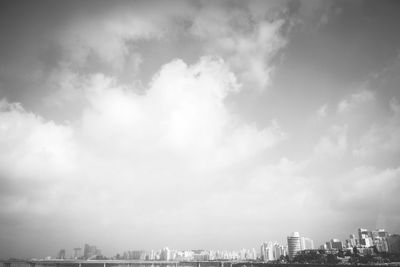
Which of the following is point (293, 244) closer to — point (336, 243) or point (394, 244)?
point (336, 243)

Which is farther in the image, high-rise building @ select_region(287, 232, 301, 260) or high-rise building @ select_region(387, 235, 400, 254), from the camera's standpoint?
high-rise building @ select_region(287, 232, 301, 260)

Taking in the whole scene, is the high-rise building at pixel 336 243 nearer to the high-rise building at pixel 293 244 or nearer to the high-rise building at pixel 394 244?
the high-rise building at pixel 293 244

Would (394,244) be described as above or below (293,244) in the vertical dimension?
above

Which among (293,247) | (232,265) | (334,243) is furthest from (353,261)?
(232,265)

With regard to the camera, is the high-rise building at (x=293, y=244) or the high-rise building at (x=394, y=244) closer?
the high-rise building at (x=394, y=244)

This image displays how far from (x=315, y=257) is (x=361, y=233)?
76504 millimetres

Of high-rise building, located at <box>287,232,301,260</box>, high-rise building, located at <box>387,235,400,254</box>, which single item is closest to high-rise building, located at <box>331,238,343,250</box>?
high-rise building, located at <box>287,232,301,260</box>

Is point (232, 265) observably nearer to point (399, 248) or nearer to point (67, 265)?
point (399, 248)

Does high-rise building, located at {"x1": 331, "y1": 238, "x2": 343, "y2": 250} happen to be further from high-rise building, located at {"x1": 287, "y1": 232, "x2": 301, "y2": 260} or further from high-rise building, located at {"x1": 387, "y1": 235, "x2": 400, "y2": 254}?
high-rise building, located at {"x1": 387, "y1": 235, "x2": 400, "y2": 254}

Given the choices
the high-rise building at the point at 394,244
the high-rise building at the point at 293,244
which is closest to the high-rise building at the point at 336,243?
the high-rise building at the point at 293,244

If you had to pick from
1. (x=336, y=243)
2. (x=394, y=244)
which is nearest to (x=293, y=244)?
(x=336, y=243)

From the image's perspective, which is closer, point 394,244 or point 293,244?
point 394,244

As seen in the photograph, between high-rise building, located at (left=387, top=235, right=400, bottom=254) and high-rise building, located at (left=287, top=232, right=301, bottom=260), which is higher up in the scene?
high-rise building, located at (left=387, top=235, right=400, bottom=254)

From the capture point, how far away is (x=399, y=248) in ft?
413
